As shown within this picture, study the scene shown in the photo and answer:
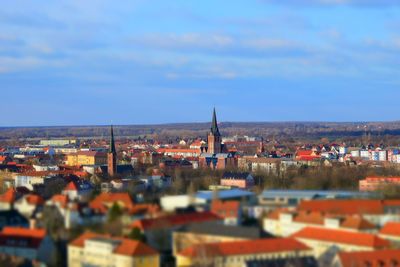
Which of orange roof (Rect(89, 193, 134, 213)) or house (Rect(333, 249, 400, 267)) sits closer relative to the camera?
house (Rect(333, 249, 400, 267))

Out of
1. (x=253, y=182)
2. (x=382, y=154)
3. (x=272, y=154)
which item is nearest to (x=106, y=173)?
(x=253, y=182)

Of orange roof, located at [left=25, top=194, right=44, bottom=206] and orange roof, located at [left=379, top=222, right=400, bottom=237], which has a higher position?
orange roof, located at [left=25, top=194, right=44, bottom=206]

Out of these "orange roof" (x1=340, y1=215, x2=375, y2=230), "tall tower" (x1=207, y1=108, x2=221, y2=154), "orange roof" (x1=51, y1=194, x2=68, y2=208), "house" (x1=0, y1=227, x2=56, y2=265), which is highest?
"tall tower" (x1=207, y1=108, x2=221, y2=154)

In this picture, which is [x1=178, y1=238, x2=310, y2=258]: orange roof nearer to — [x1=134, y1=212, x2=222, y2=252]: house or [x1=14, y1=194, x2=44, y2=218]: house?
[x1=134, y1=212, x2=222, y2=252]: house

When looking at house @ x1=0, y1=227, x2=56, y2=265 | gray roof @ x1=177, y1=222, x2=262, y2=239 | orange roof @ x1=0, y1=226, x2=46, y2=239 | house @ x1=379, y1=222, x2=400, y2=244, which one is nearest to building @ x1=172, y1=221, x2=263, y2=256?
gray roof @ x1=177, y1=222, x2=262, y2=239

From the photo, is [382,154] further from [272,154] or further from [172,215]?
[172,215]

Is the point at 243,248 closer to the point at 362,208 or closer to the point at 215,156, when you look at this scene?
the point at 362,208

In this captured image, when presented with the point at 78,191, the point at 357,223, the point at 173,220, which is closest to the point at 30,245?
the point at 173,220
